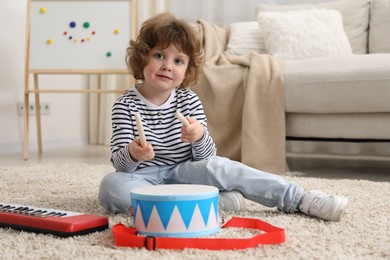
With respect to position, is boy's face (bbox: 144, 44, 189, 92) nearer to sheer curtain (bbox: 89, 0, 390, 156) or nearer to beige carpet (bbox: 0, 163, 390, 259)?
beige carpet (bbox: 0, 163, 390, 259)

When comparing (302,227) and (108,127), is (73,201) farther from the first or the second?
(108,127)

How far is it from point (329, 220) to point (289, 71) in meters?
1.02

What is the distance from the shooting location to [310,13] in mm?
2619

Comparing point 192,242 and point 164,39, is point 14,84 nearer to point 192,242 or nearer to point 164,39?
point 164,39

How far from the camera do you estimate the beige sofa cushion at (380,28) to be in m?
2.62

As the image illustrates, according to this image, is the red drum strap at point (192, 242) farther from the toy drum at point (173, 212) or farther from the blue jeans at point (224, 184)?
the blue jeans at point (224, 184)

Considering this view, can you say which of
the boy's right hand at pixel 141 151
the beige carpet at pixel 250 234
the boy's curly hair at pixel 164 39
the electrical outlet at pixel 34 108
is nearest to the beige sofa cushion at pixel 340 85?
the beige carpet at pixel 250 234

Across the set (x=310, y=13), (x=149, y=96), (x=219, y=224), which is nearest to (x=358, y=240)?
(x=219, y=224)

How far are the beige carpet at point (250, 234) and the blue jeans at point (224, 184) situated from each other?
3 cm

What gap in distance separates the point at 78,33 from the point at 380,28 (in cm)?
143

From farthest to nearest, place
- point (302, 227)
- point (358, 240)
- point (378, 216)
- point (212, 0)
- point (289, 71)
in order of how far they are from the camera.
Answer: point (212, 0), point (289, 71), point (378, 216), point (302, 227), point (358, 240)

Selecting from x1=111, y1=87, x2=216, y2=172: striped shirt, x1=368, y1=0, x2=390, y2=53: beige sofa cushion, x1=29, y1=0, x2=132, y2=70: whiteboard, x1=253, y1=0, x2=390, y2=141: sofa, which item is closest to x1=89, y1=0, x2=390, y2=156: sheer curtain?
x1=368, y1=0, x2=390, y2=53: beige sofa cushion

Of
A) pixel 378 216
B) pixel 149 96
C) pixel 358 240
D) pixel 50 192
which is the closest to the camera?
pixel 358 240

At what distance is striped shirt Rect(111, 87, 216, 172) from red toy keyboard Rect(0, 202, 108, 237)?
0.80 ft
